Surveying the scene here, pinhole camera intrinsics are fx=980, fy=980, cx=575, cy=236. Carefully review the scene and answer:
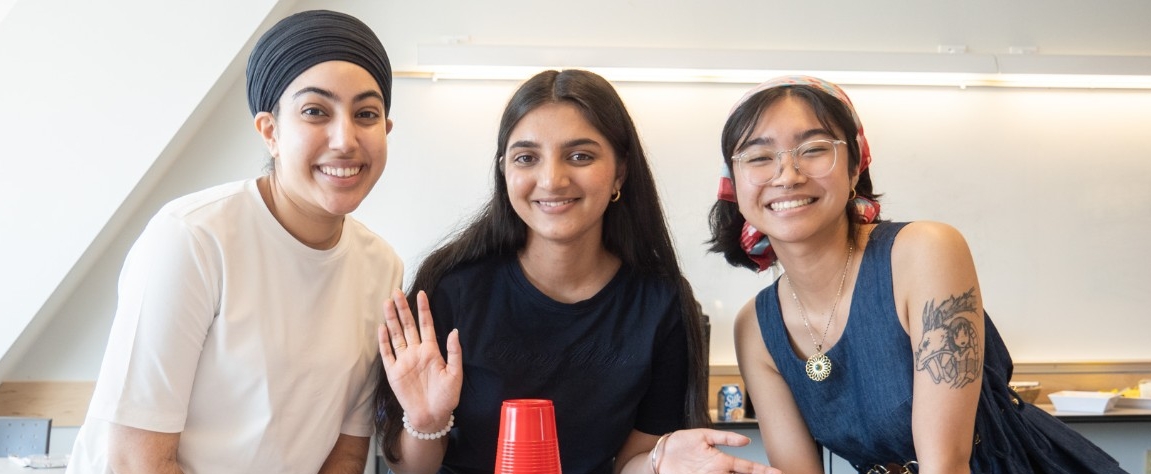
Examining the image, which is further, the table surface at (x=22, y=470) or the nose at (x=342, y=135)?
the table surface at (x=22, y=470)

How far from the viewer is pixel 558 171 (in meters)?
1.79

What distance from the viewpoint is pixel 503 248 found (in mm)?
2002

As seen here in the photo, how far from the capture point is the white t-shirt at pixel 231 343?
1.52m

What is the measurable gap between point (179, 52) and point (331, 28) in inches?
87.1

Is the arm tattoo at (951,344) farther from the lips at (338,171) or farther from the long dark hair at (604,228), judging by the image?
the lips at (338,171)

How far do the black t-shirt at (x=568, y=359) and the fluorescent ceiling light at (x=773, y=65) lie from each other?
2088 millimetres

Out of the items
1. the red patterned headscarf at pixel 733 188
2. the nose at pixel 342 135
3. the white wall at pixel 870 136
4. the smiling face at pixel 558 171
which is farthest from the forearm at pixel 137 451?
the white wall at pixel 870 136

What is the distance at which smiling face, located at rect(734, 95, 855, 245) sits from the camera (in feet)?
5.66

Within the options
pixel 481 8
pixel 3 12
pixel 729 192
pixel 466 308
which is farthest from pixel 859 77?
pixel 3 12

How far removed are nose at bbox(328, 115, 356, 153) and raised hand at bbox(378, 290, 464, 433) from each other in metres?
0.28

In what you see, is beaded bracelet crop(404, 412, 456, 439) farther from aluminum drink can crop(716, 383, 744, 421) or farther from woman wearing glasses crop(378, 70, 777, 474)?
aluminum drink can crop(716, 383, 744, 421)

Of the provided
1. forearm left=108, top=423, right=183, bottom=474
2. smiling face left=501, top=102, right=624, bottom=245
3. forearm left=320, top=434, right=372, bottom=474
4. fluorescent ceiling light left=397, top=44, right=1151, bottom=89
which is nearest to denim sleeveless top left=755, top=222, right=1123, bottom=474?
smiling face left=501, top=102, right=624, bottom=245

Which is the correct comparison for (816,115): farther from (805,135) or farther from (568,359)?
(568,359)

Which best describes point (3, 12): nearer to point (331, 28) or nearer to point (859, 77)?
point (331, 28)
